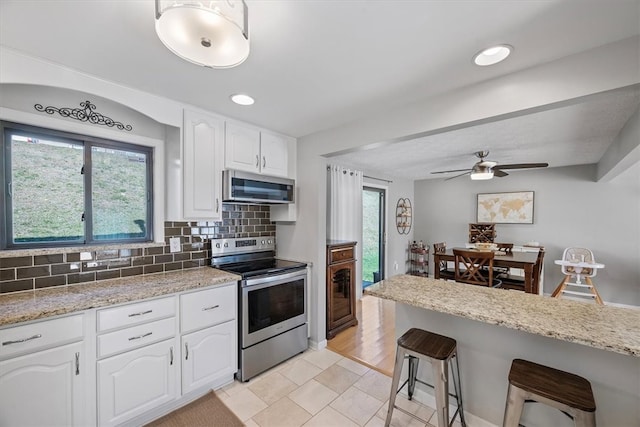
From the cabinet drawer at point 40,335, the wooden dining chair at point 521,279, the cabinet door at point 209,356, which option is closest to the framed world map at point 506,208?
the wooden dining chair at point 521,279

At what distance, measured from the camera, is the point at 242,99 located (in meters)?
2.07

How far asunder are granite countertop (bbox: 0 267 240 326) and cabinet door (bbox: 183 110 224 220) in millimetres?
539

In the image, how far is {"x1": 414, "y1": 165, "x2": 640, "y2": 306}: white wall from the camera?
165 inches

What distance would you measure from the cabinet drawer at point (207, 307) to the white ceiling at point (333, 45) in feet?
5.04

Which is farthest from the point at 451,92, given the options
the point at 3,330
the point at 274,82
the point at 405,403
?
the point at 3,330

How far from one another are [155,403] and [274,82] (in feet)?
7.70

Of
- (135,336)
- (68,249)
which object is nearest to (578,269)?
(135,336)

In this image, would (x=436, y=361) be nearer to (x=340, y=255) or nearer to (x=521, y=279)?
(x=340, y=255)

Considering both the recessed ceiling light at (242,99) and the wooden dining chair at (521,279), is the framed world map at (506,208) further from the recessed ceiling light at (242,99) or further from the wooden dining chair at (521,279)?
the recessed ceiling light at (242,99)

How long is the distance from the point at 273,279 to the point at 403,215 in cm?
422

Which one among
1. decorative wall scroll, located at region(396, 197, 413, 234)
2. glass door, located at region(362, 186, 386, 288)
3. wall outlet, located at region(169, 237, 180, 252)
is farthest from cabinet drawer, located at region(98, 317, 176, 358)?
decorative wall scroll, located at region(396, 197, 413, 234)

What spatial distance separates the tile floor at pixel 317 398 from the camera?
1.85m

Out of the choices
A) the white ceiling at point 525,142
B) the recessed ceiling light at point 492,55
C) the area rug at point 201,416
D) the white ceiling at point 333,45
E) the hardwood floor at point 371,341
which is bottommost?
the hardwood floor at point 371,341

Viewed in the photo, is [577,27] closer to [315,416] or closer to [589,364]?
[589,364]
